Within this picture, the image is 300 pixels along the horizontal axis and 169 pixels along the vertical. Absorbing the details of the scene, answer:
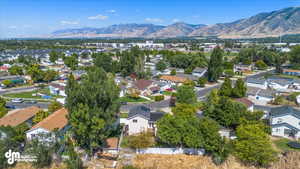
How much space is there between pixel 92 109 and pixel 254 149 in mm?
17025

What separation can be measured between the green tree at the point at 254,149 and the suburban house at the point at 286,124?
7.66m

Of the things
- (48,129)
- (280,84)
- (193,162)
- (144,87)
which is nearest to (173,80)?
(144,87)

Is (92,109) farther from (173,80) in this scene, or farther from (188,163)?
(173,80)

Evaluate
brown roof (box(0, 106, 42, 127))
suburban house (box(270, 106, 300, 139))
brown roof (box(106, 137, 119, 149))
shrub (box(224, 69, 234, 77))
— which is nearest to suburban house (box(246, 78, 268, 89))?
shrub (box(224, 69, 234, 77))

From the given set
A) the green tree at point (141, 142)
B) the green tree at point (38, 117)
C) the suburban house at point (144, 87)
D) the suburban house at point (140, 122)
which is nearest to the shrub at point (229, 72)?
the suburban house at point (144, 87)

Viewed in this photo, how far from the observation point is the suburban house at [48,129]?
22219 mm

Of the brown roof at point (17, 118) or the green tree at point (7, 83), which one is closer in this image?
the brown roof at point (17, 118)

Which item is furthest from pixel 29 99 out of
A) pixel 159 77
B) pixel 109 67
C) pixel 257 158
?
pixel 257 158

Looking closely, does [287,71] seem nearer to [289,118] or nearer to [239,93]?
[239,93]

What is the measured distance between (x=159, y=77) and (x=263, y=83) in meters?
28.6

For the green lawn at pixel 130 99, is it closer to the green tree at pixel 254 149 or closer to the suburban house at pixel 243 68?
the green tree at pixel 254 149

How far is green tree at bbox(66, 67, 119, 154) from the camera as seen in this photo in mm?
20150

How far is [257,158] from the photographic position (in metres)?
21.0

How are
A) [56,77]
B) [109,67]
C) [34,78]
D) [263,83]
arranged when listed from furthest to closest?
1. [109,67]
2. [56,77]
3. [34,78]
4. [263,83]
